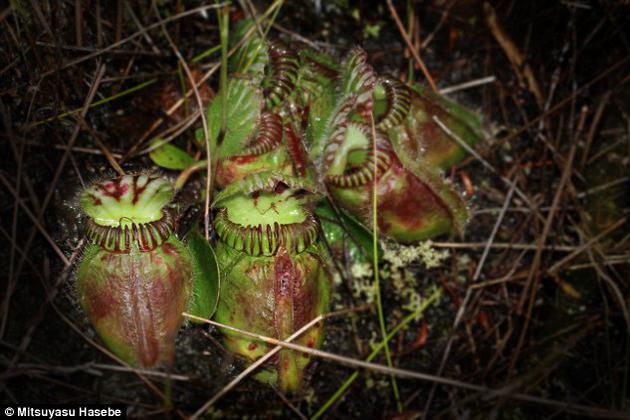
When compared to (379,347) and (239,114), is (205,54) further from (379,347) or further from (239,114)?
(379,347)

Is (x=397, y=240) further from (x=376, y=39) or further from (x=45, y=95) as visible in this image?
(x=45, y=95)

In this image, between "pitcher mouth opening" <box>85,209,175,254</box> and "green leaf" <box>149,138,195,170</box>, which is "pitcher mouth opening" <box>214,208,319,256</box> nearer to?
"pitcher mouth opening" <box>85,209,175,254</box>

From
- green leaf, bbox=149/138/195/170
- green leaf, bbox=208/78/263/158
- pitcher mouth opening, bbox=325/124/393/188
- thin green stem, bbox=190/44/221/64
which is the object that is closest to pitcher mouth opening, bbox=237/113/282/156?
green leaf, bbox=208/78/263/158

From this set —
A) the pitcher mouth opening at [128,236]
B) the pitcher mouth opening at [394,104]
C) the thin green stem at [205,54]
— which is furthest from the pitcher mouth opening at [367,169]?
the thin green stem at [205,54]

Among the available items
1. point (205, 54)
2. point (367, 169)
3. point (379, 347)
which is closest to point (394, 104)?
point (367, 169)

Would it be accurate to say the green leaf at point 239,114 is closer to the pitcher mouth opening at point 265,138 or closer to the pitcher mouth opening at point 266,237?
the pitcher mouth opening at point 265,138

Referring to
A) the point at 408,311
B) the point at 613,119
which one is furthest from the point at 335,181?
the point at 613,119
